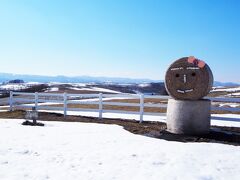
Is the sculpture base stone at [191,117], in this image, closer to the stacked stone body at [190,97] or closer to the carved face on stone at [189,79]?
the stacked stone body at [190,97]

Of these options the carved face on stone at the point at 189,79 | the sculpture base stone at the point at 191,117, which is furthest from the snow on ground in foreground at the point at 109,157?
the carved face on stone at the point at 189,79

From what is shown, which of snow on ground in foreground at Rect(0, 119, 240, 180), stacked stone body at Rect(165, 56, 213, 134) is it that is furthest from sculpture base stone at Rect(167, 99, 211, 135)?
snow on ground in foreground at Rect(0, 119, 240, 180)

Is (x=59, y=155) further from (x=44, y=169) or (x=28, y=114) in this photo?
(x=28, y=114)

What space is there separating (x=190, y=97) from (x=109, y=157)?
450cm

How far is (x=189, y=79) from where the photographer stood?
11.0 metres

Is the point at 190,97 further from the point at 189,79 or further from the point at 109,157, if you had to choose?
the point at 109,157

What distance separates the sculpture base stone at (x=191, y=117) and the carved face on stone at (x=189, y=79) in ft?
0.77

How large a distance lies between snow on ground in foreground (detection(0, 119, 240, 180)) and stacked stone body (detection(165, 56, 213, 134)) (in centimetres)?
168

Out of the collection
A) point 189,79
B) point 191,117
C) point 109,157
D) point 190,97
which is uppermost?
point 189,79

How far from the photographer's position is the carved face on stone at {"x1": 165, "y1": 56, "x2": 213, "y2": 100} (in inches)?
429

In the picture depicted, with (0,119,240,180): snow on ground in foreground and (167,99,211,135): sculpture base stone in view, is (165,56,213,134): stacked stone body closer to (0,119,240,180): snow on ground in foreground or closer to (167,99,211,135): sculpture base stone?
(167,99,211,135): sculpture base stone

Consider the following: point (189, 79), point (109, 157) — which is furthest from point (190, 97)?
point (109, 157)

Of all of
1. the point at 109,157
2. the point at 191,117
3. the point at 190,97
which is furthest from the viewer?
the point at 190,97

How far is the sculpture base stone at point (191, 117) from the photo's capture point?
35.7 feet
